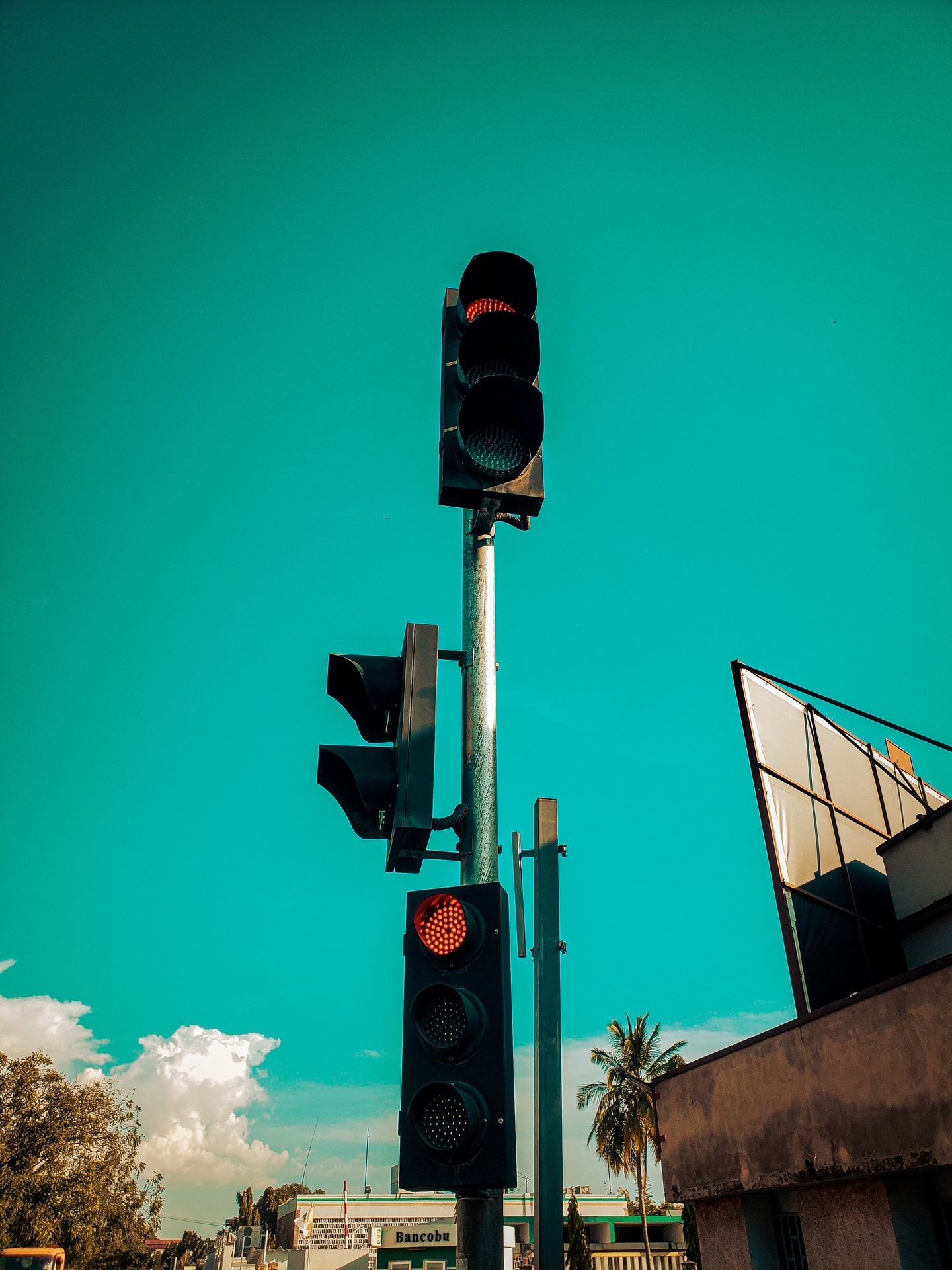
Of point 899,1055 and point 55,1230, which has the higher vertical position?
point 899,1055

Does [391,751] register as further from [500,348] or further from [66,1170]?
[66,1170]

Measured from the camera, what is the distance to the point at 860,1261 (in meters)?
8.25

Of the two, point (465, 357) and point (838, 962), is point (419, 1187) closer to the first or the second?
point (465, 357)

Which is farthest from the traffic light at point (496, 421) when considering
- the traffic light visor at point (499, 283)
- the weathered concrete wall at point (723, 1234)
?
the weathered concrete wall at point (723, 1234)

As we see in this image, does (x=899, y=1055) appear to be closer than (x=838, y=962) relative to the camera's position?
Yes

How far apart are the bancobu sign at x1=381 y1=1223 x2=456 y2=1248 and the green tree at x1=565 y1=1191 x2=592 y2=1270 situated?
21.4 feet

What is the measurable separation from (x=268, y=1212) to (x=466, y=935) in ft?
362

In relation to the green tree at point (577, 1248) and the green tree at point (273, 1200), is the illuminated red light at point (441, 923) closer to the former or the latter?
the green tree at point (577, 1248)

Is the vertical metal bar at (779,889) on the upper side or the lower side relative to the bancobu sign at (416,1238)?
upper

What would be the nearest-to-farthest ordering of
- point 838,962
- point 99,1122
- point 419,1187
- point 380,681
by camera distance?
1. point 419,1187
2. point 380,681
3. point 838,962
4. point 99,1122

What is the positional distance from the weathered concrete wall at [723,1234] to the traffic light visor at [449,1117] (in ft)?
31.6

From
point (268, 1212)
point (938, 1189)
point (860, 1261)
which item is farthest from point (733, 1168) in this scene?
point (268, 1212)

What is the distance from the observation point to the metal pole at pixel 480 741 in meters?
2.68

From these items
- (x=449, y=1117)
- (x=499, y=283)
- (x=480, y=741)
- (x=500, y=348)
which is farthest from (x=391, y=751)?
(x=499, y=283)
